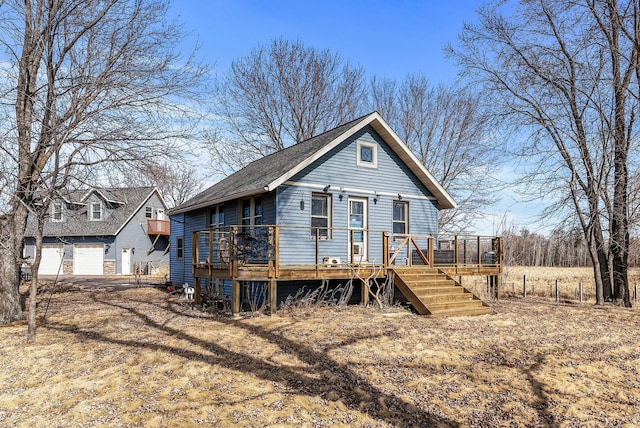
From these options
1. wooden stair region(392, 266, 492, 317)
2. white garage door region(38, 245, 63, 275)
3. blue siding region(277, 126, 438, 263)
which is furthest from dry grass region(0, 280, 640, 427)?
white garage door region(38, 245, 63, 275)

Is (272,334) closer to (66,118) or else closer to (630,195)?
(66,118)

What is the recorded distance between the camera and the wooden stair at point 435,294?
38.5ft

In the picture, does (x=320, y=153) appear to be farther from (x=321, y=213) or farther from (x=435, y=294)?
(x=435, y=294)

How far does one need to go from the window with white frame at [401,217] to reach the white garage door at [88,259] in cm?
2422

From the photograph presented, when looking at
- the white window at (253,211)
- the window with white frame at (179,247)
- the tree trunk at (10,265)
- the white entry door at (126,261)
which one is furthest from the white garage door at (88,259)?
the tree trunk at (10,265)

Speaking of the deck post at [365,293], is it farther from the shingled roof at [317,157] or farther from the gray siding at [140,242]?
the gray siding at [140,242]

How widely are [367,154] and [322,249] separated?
12.0ft

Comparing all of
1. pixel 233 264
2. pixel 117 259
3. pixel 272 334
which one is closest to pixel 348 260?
pixel 233 264

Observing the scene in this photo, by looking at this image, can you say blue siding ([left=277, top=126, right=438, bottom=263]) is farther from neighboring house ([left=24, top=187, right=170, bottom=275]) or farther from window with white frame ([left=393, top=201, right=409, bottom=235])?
neighboring house ([left=24, top=187, right=170, bottom=275])

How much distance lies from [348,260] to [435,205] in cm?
447

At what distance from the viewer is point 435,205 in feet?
56.5

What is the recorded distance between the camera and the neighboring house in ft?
106

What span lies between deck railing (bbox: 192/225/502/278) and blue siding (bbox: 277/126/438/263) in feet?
0.11

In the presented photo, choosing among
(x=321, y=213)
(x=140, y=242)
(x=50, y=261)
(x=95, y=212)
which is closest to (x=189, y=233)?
(x=321, y=213)
